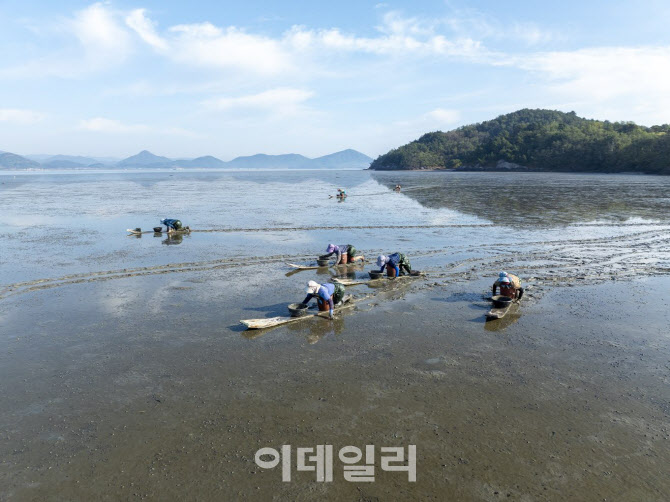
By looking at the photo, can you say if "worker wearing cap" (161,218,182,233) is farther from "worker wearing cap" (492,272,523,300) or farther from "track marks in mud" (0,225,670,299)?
"worker wearing cap" (492,272,523,300)

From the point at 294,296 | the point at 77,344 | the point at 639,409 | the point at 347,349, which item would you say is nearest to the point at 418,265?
the point at 294,296

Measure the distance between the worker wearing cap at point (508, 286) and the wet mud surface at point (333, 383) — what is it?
692mm

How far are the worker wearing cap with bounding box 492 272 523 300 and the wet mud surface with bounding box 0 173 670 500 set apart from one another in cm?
69

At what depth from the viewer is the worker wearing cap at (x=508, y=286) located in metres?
14.8

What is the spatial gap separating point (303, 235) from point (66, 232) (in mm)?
17775

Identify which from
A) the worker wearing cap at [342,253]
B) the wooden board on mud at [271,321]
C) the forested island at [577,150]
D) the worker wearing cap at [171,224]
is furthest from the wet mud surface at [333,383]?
the forested island at [577,150]

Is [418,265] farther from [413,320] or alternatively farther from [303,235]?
[303,235]

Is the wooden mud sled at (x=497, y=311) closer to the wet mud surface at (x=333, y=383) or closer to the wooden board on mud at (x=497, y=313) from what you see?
the wooden board on mud at (x=497, y=313)

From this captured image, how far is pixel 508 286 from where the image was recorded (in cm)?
1494

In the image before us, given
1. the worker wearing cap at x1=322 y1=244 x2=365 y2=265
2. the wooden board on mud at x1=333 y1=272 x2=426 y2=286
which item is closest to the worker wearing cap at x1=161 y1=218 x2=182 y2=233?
the worker wearing cap at x1=322 y1=244 x2=365 y2=265

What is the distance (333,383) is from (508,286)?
7.99 m

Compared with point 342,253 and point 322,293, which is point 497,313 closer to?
point 322,293

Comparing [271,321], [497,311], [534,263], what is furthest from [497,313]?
[534,263]

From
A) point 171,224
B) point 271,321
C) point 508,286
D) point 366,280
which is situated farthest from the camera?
point 171,224
